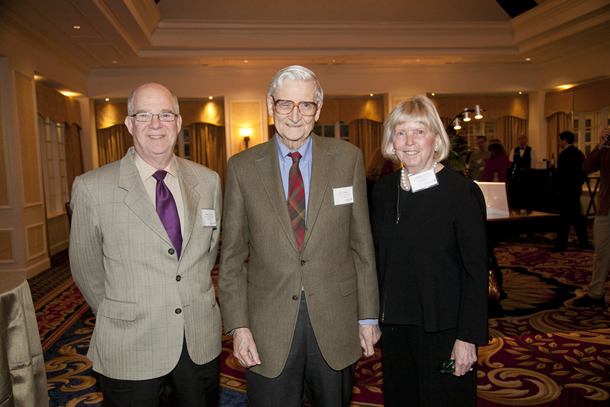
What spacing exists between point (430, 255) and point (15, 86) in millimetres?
6667

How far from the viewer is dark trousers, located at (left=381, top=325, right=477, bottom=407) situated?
1.62 metres

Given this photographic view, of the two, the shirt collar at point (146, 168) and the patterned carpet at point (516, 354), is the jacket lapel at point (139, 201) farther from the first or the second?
the patterned carpet at point (516, 354)

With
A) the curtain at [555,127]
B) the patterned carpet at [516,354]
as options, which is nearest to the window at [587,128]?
the curtain at [555,127]

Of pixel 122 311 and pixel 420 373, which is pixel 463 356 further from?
pixel 122 311

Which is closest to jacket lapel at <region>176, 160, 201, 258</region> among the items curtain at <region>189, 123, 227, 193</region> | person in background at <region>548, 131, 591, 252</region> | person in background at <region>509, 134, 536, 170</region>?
person in background at <region>548, 131, 591, 252</region>

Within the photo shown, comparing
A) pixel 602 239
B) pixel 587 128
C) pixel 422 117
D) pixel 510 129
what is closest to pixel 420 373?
pixel 422 117

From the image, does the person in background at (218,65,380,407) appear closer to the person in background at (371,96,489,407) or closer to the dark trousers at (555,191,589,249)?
the person in background at (371,96,489,407)

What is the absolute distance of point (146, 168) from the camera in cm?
162

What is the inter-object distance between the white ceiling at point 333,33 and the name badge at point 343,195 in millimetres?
6826

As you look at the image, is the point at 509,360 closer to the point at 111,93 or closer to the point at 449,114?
the point at 449,114

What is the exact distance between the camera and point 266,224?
151 cm

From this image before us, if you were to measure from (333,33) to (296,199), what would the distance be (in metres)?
7.92

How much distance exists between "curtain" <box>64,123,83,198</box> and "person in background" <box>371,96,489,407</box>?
8635mm

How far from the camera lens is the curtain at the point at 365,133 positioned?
11.0 m
